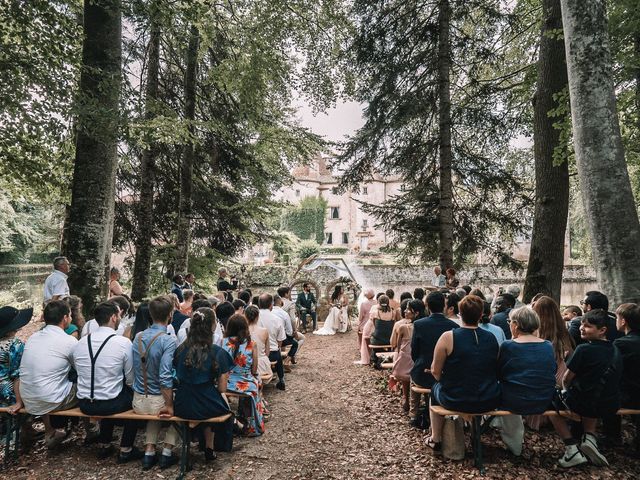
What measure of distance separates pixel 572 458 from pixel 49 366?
4.67 m

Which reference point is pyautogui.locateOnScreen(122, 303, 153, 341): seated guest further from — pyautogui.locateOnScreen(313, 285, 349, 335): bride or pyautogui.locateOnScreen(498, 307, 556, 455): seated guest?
pyautogui.locateOnScreen(313, 285, 349, 335): bride

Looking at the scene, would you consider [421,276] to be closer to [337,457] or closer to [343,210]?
[343,210]

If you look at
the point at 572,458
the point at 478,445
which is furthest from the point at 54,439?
the point at 572,458

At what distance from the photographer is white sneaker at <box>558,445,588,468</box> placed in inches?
126

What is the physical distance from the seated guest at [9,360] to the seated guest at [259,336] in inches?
91.7

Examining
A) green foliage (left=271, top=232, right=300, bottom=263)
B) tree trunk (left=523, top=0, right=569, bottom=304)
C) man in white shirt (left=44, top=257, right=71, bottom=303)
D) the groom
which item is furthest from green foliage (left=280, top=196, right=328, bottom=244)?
man in white shirt (left=44, top=257, right=71, bottom=303)

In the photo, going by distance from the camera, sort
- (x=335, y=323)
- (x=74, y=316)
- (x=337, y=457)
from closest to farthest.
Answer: (x=337, y=457), (x=74, y=316), (x=335, y=323)

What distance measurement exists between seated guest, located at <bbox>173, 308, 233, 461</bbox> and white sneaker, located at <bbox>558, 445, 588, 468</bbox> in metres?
3.00

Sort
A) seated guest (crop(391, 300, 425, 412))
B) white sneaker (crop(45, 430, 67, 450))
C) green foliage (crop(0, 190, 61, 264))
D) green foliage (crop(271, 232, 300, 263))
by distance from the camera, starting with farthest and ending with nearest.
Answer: green foliage (crop(0, 190, 61, 264)) → green foliage (crop(271, 232, 300, 263)) → seated guest (crop(391, 300, 425, 412)) → white sneaker (crop(45, 430, 67, 450))

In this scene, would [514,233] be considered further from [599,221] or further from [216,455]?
[216,455]

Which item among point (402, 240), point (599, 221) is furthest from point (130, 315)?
point (402, 240)

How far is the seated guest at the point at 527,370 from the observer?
10.7 feet

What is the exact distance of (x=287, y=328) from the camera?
648 cm

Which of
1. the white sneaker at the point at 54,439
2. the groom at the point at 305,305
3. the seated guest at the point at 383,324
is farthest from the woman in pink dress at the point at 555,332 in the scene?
the groom at the point at 305,305
